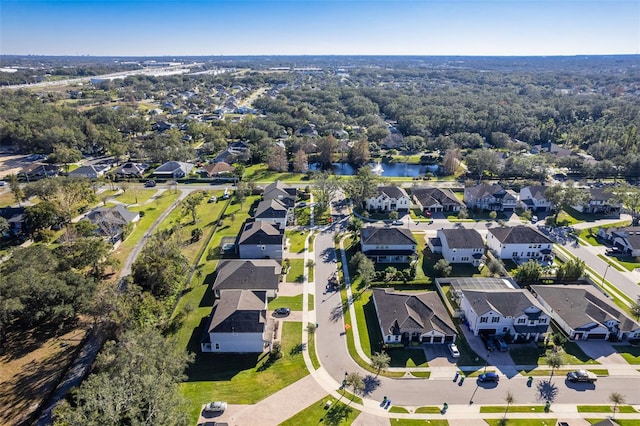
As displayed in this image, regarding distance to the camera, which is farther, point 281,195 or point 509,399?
point 281,195

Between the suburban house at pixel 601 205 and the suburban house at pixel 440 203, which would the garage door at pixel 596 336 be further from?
the suburban house at pixel 601 205

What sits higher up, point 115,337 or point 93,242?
point 93,242

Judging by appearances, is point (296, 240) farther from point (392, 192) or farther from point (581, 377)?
point (581, 377)

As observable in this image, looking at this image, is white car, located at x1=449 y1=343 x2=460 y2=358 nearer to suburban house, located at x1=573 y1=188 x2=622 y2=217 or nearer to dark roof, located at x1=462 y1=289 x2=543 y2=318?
dark roof, located at x1=462 y1=289 x2=543 y2=318

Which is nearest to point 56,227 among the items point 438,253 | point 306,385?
point 306,385

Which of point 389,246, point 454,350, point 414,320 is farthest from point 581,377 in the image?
point 389,246

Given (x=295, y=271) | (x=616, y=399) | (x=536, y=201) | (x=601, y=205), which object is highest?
(x=536, y=201)

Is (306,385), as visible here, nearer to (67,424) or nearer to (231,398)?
(231,398)
